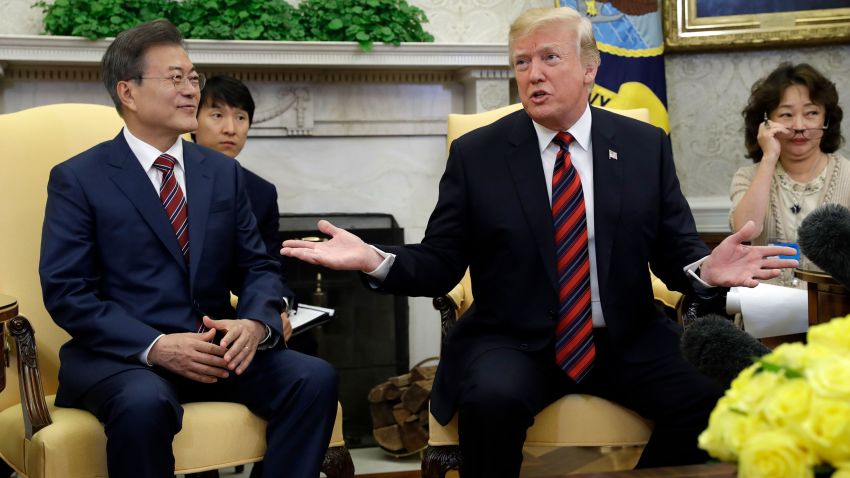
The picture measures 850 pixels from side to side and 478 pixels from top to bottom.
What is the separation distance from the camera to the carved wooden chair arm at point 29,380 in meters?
2.30


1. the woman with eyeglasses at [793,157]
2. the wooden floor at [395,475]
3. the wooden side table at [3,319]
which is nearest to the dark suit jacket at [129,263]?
the wooden side table at [3,319]

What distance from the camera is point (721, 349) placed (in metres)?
1.38

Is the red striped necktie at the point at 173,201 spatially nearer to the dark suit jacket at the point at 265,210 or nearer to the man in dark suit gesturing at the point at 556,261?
the man in dark suit gesturing at the point at 556,261

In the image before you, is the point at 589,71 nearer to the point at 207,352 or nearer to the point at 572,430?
the point at 572,430

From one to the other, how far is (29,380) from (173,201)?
61 cm

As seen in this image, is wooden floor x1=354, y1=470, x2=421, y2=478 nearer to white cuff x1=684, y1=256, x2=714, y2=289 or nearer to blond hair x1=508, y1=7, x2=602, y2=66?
white cuff x1=684, y1=256, x2=714, y2=289

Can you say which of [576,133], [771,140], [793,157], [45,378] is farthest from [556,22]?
[45,378]

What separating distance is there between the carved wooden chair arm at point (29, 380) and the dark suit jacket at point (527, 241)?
90cm

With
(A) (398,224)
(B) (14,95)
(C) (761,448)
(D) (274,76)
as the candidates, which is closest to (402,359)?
(A) (398,224)

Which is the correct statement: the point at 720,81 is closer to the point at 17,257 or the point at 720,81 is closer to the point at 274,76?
the point at 274,76

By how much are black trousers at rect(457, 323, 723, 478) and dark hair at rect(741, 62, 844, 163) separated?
143cm

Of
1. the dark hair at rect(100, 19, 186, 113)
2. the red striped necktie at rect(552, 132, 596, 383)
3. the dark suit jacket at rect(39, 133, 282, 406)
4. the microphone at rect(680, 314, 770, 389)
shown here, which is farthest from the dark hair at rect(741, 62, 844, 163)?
the microphone at rect(680, 314, 770, 389)

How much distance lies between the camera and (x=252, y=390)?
2.45 metres

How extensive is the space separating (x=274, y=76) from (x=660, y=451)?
292cm
